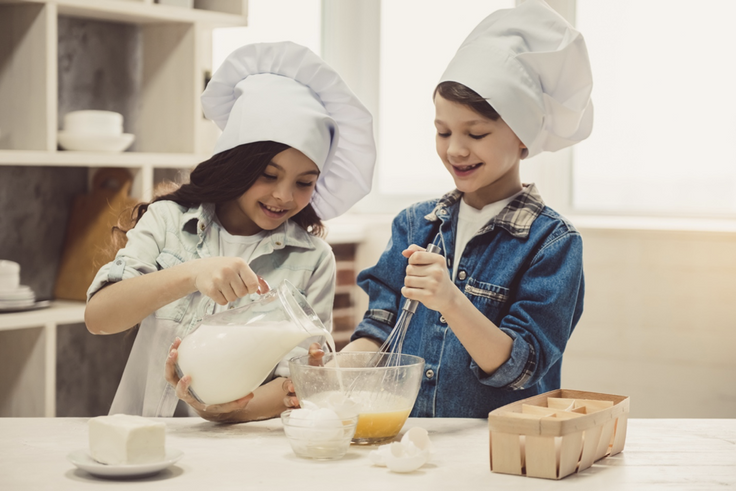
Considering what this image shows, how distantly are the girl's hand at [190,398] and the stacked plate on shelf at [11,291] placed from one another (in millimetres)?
1011

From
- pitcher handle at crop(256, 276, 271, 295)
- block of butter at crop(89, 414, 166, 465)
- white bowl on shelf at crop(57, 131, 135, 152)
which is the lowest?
block of butter at crop(89, 414, 166, 465)

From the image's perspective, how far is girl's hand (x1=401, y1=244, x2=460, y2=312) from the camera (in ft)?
3.92

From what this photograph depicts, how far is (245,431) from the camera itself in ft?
3.91

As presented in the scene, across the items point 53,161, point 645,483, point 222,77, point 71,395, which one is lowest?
point 71,395

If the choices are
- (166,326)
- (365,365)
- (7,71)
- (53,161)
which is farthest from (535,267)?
(7,71)

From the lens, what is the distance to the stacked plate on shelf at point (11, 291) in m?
2.02

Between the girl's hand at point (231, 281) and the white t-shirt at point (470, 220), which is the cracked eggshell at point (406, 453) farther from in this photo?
the white t-shirt at point (470, 220)

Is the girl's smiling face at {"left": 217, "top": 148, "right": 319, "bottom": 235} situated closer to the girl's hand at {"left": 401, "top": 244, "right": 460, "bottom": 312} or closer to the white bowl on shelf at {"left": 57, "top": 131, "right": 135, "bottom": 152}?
the girl's hand at {"left": 401, "top": 244, "right": 460, "bottom": 312}

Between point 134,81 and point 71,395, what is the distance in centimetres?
95

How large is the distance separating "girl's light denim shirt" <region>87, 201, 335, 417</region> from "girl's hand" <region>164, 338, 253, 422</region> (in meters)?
0.26

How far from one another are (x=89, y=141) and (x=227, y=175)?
80cm

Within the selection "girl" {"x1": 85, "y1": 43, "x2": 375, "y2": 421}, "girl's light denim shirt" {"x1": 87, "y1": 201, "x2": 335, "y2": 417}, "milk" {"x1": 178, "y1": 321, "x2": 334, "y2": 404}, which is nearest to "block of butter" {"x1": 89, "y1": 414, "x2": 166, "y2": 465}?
"milk" {"x1": 178, "y1": 321, "x2": 334, "y2": 404}

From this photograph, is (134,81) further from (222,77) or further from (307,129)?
(307,129)

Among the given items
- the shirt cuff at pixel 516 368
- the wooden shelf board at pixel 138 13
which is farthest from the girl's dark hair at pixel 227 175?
the wooden shelf board at pixel 138 13
